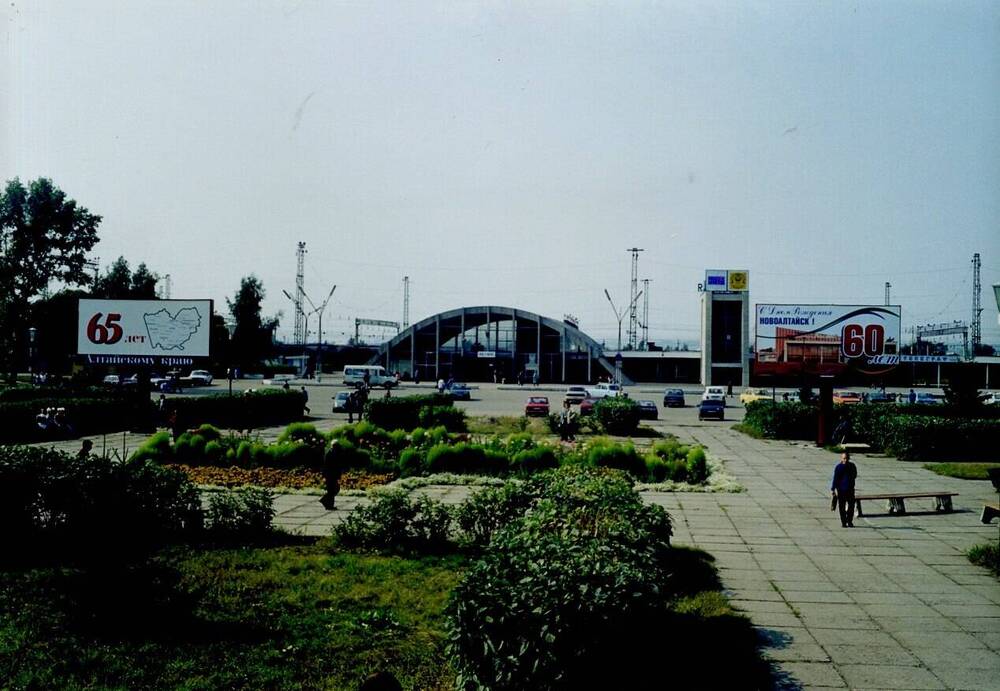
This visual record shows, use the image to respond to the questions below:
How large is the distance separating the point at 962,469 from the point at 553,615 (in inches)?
827

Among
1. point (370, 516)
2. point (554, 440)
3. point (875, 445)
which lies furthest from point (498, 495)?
point (875, 445)

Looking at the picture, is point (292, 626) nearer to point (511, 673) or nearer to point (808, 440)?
point (511, 673)

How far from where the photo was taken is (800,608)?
8.53 metres

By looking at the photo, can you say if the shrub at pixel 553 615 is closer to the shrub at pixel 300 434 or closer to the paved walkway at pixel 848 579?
the paved walkway at pixel 848 579

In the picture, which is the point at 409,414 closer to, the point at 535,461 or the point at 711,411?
the point at 535,461

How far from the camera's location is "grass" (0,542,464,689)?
20.5ft

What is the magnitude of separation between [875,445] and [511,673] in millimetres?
25773

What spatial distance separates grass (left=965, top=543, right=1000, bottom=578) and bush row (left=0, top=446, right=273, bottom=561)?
9.76 metres

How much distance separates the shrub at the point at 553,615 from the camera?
446 cm

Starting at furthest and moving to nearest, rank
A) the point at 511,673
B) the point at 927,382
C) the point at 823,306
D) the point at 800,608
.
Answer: the point at 927,382 < the point at 823,306 < the point at 800,608 < the point at 511,673

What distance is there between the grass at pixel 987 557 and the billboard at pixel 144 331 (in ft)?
62.2

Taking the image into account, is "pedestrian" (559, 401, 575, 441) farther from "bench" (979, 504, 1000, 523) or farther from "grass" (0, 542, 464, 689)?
"grass" (0, 542, 464, 689)

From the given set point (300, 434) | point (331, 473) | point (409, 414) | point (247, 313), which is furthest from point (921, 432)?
point (247, 313)

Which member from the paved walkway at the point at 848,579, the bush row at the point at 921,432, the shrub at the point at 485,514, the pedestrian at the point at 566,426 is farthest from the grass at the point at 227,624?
the bush row at the point at 921,432
